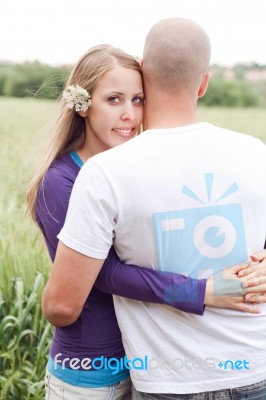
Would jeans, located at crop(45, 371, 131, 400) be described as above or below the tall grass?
above

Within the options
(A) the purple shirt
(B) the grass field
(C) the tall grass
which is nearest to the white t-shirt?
(A) the purple shirt

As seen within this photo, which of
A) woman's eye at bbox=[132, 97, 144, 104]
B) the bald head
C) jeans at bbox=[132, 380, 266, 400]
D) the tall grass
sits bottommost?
the tall grass

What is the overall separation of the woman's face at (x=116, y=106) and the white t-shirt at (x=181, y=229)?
420 mm

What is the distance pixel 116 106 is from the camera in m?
2.12

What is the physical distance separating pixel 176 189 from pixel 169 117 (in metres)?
0.21

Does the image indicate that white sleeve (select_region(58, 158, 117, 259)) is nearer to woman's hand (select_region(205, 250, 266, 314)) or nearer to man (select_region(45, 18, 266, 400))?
man (select_region(45, 18, 266, 400))

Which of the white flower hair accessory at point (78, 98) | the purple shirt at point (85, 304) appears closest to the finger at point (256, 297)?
the purple shirt at point (85, 304)

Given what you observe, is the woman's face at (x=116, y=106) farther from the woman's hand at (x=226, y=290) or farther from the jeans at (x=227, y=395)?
the jeans at (x=227, y=395)

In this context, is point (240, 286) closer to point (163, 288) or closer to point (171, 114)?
point (163, 288)

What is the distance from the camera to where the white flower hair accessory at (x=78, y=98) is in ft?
6.95

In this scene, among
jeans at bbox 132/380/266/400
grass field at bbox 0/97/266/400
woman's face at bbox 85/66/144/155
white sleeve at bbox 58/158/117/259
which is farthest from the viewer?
grass field at bbox 0/97/266/400

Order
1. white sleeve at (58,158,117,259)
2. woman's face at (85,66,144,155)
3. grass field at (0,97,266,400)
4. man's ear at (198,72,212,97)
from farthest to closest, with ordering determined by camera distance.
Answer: grass field at (0,97,266,400) → woman's face at (85,66,144,155) → man's ear at (198,72,212,97) → white sleeve at (58,158,117,259)

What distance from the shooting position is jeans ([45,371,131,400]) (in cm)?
196

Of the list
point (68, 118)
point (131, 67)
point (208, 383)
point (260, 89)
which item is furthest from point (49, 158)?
point (260, 89)
